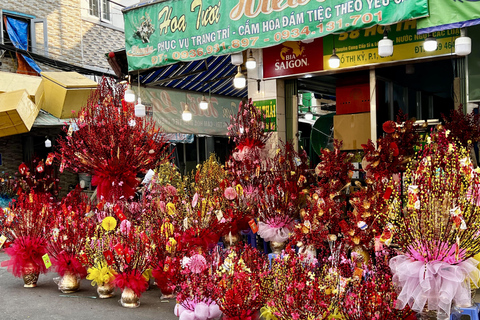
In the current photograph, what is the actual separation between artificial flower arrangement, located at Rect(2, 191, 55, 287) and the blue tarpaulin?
30.9 ft

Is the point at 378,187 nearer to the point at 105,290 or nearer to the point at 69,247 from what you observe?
the point at 105,290

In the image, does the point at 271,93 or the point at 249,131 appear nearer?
the point at 249,131

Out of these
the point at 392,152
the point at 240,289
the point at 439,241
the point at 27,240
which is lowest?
the point at 240,289

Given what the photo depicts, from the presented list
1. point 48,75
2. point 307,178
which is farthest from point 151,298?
point 48,75

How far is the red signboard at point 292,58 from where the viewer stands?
23.5ft

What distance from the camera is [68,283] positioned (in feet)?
18.8

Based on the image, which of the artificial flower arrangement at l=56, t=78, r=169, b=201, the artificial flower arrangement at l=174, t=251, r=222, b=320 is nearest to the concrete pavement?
the artificial flower arrangement at l=174, t=251, r=222, b=320

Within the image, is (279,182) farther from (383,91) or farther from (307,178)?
(383,91)

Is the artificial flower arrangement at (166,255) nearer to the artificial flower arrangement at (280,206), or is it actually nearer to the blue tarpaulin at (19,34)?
the artificial flower arrangement at (280,206)

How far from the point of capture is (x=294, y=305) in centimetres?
352

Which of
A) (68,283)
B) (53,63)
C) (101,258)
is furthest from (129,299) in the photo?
(53,63)

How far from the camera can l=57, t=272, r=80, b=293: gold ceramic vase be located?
5737mm

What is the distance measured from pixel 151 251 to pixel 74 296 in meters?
1.37

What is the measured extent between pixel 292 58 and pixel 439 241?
4.73m
